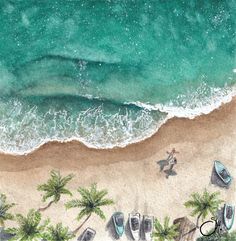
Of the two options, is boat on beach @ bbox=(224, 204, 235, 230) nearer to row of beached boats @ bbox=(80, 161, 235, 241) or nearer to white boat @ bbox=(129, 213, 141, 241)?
row of beached boats @ bbox=(80, 161, 235, 241)

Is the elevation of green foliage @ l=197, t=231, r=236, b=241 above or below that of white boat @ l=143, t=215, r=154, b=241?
below

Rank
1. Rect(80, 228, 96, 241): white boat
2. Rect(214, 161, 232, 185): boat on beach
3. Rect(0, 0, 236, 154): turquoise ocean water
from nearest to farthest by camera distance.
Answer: Rect(80, 228, 96, 241): white boat, Rect(214, 161, 232, 185): boat on beach, Rect(0, 0, 236, 154): turquoise ocean water

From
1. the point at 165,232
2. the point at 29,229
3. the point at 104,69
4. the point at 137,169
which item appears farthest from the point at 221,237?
the point at 104,69

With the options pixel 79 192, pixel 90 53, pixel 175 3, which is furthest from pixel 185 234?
pixel 175 3

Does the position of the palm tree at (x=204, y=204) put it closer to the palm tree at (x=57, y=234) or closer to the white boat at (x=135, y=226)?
the white boat at (x=135, y=226)

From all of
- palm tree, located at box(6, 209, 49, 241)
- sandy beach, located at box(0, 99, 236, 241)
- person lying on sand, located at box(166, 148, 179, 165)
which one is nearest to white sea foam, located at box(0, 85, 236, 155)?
sandy beach, located at box(0, 99, 236, 241)
